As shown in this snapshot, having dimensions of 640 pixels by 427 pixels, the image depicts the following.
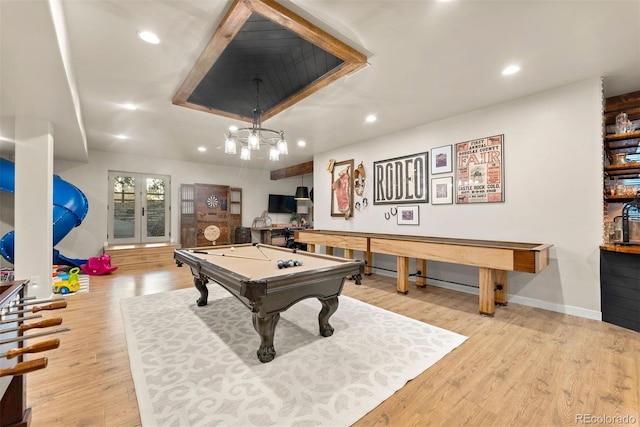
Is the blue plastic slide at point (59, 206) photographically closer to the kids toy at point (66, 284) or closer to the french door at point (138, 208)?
the kids toy at point (66, 284)

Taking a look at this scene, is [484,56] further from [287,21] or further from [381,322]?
[381,322]

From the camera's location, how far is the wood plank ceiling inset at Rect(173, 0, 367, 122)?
2045 mm

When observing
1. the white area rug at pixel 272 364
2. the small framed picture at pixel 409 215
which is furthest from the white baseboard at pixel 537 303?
the white area rug at pixel 272 364

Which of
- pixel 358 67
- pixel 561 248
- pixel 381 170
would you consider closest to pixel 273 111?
pixel 358 67

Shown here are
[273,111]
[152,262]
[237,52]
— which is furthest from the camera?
→ [152,262]

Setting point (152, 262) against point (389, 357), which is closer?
point (389, 357)

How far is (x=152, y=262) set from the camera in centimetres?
593

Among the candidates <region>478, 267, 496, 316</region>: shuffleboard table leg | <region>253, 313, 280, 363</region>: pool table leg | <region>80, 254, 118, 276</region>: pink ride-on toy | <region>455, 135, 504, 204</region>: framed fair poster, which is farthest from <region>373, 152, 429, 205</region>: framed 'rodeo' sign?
<region>80, 254, 118, 276</region>: pink ride-on toy

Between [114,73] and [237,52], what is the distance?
1.44 m

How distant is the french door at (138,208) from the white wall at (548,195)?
6.71 meters

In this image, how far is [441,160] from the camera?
423 centimetres

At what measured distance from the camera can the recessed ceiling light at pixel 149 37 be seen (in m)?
2.22

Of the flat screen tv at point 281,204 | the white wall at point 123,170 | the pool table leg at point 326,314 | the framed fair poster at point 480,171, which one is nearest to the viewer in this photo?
the pool table leg at point 326,314

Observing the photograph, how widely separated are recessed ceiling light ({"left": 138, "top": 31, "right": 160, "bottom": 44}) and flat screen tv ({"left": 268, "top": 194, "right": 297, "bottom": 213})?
6709 mm
